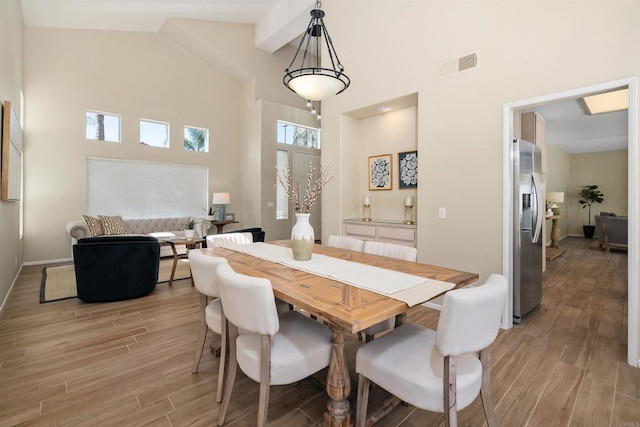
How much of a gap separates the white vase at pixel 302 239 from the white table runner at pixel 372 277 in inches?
2.2

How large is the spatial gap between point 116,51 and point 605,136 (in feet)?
37.8

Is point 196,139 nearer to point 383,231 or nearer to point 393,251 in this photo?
point 383,231

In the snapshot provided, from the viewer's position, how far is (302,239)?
213 centimetres

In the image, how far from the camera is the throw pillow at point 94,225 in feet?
17.3

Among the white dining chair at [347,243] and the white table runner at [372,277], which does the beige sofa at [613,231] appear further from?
the white table runner at [372,277]

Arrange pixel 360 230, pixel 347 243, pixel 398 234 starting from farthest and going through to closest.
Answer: pixel 360 230 < pixel 398 234 < pixel 347 243

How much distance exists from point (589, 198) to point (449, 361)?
11.4 metres

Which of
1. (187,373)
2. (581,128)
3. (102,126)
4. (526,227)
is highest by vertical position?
(581,128)

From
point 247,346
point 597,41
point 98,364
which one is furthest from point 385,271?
point 597,41

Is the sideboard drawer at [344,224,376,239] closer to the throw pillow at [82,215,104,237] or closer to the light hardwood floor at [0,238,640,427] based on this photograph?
the light hardwood floor at [0,238,640,427]

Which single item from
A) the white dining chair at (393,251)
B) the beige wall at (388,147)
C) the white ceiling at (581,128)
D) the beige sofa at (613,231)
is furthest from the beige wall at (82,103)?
the beige sofa at (613,231)

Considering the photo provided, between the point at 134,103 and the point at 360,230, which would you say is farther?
the point at 134,103

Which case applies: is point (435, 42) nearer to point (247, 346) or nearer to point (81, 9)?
point (247, 346)

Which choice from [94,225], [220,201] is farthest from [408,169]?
[94,225]
